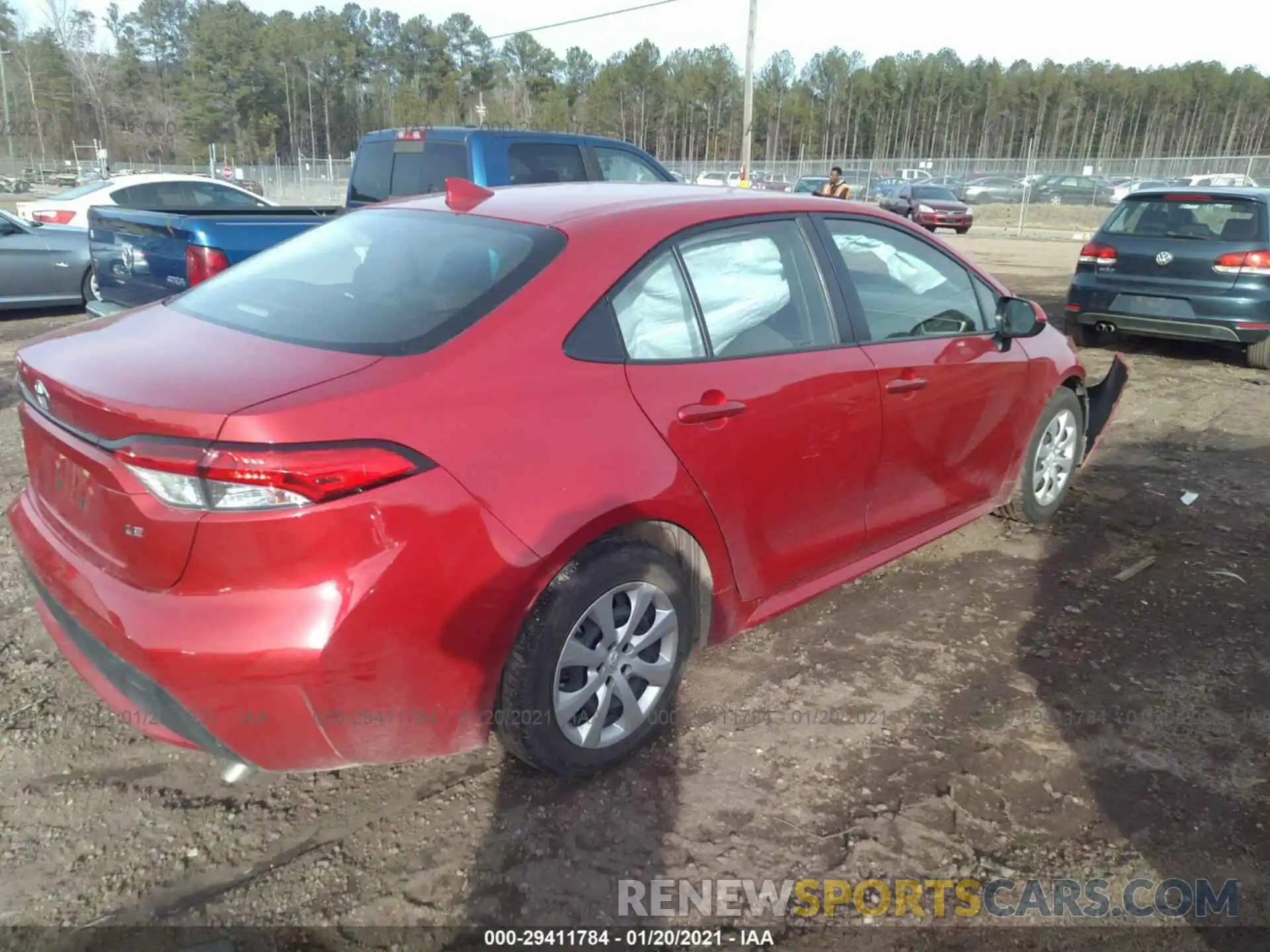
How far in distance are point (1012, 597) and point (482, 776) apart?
2.47 meters

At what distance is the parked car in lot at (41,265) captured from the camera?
33.0 feet

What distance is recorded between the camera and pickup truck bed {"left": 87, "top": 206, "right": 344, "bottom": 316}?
5.77 meters

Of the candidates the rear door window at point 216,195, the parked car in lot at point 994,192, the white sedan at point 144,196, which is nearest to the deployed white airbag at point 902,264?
the white sedan at point 144,196

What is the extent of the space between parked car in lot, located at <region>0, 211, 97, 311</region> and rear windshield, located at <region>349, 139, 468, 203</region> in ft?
12.0

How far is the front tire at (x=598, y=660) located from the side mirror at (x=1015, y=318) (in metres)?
2.09

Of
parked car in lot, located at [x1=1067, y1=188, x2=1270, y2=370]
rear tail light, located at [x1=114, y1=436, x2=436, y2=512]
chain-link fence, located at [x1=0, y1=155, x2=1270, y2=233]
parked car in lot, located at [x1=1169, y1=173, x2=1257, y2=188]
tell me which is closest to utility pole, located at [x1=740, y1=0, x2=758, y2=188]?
chain-link fence, located at [x1=0, y1=155, x2=1270, y2=233]

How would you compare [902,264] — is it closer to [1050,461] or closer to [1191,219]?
[1050,461]

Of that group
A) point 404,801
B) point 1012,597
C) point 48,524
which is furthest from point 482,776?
point 1012,597

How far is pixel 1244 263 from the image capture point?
8.00 m

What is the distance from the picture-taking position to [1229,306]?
317 inches

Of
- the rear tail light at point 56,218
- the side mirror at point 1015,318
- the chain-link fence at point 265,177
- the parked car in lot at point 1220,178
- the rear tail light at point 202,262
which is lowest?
the chain-link fence at point 265,177

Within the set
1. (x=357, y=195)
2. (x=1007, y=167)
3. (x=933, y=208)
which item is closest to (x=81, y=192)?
(x=357, y=195)

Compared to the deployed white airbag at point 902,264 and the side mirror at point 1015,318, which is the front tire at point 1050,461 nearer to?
the side mirror at point 1015,318

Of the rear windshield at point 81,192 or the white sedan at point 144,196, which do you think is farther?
the rear windshield at point 81,192
